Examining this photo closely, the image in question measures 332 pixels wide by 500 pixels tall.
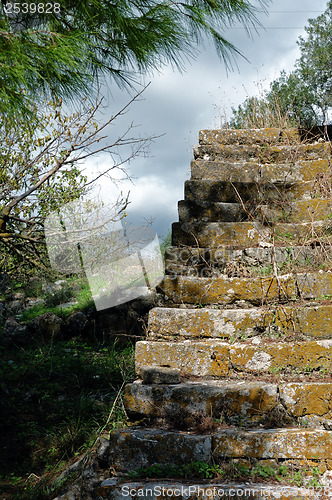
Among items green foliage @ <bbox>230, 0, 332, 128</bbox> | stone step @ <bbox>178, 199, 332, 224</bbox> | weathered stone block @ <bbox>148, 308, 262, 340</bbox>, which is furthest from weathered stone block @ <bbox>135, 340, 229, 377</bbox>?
green foliage @ <bbox>230, 0, 332, 128</bbox>

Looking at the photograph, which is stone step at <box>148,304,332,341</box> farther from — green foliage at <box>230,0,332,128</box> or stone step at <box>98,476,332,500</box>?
green foliage at <box>230,0,332,128</box>

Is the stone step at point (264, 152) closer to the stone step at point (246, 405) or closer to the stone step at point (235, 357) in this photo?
the stone step at point (235, 357)

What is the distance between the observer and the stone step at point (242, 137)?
455 centimetres

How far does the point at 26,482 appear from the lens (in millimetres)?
3693

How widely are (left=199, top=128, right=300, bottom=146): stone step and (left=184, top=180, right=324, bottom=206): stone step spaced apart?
26.4 inches

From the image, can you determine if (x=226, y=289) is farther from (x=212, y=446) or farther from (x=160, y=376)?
(x=212, y=446)

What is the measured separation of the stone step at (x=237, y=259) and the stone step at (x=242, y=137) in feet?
4.80

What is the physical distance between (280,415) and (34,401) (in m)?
3.70

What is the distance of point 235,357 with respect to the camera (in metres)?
2.89

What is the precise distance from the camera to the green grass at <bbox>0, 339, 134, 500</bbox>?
380 centimetres

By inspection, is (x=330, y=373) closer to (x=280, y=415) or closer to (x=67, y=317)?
(x=280, y=415)

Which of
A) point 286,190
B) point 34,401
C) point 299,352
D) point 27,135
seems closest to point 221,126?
point 286,190

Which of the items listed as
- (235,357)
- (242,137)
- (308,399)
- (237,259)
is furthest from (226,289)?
(242,137)

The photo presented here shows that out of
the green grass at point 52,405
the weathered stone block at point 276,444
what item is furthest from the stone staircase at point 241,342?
the green grass at point 52,405
